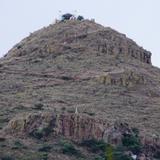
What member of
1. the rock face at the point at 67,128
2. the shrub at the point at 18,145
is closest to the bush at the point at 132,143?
the rock face at the point at 67,128

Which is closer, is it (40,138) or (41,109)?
(40,138)

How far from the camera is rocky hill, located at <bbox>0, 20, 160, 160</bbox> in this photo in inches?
3115

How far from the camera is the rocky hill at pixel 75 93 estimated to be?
79125 mm

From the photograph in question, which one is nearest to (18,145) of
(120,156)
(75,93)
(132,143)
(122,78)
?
(120,156)

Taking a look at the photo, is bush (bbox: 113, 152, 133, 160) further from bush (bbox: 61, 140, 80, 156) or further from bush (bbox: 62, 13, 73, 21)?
bush (bbox: 62, 13, 73, 21)

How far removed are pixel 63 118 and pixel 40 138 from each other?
97.8 inches

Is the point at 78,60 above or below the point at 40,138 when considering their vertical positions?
above

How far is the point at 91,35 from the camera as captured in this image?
377ft

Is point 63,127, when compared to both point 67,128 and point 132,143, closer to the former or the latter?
point 67,128

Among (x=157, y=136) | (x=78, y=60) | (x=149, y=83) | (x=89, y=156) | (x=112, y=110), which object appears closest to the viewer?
(x=89, y=156)

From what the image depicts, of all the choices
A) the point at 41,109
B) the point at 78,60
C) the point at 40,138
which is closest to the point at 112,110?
the point at 41,109

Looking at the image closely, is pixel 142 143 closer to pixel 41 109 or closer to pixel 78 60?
pixel 41 109

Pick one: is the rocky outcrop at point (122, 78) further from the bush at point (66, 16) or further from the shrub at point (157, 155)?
the bush at point (66, 16)

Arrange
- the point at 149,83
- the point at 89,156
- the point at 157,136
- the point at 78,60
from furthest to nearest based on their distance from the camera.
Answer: the point at 78,60 < the point at 149,83 < the point at 157,136 < the point at 89,156
